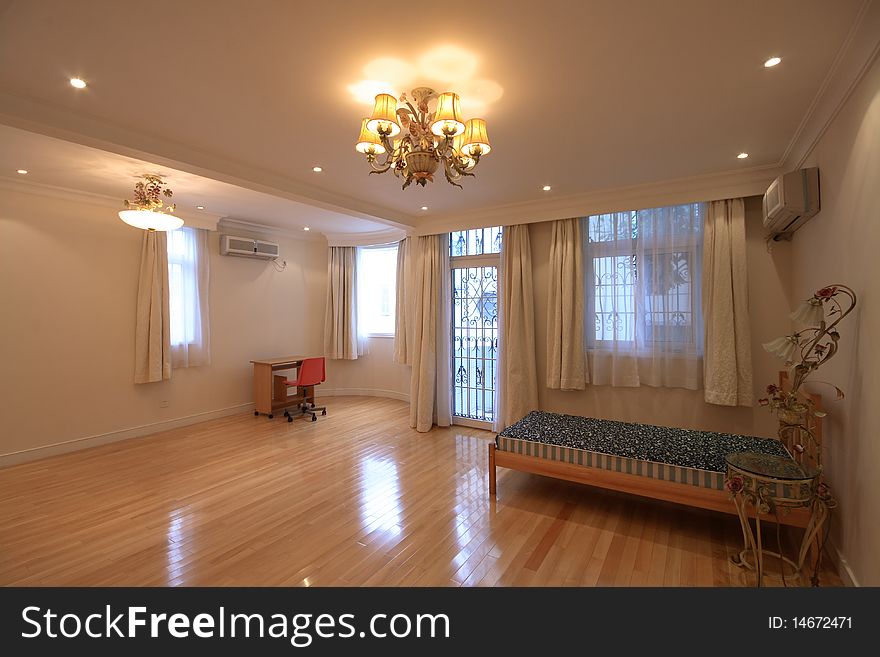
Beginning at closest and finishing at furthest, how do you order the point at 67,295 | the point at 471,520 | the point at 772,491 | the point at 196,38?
the point at 196,38 → the point at 772,491 → the point at 471,520 → the point at 67,295

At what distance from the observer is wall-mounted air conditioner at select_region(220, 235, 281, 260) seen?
18.0ft

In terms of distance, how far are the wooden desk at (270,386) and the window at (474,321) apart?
7.78ft

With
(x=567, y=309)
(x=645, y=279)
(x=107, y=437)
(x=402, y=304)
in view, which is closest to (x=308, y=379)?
(x=402, y=304)

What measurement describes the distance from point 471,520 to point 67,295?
186 inches

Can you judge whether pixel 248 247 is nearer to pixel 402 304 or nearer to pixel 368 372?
pixel 402 304

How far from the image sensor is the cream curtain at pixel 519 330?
15.1ft

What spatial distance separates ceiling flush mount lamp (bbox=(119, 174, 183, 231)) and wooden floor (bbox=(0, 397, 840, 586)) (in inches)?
89.8

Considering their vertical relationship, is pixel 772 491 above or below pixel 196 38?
below

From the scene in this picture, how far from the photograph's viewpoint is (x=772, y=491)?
2246 mm

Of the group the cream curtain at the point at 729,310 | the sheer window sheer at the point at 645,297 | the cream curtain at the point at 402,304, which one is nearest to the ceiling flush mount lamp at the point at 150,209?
the cream curtain at the point at 402,304

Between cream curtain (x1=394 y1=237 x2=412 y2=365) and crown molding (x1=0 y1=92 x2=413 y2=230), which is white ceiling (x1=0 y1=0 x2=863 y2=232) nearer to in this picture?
crown molding (x1=0 y1=92 x2=413 y2=230)
